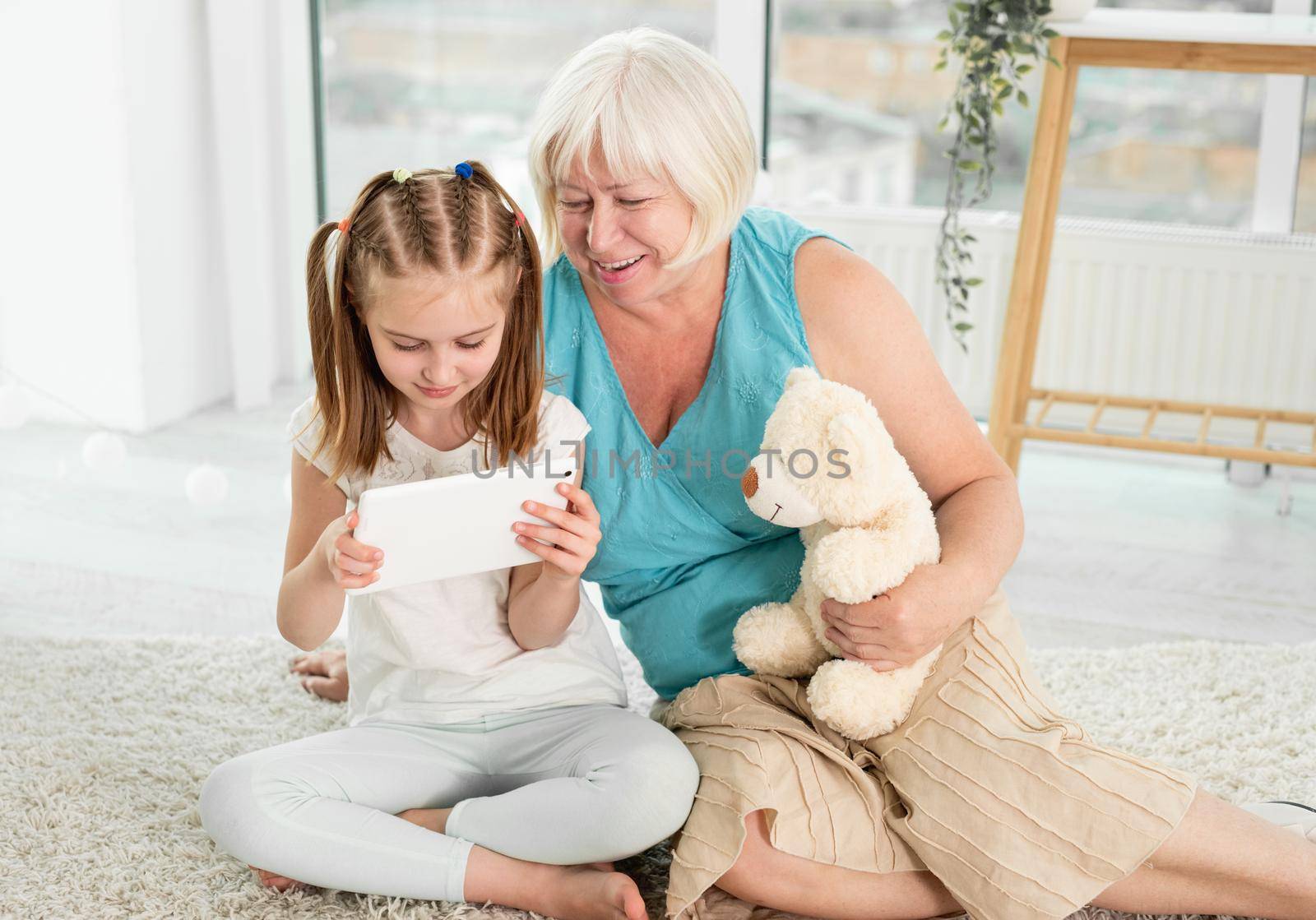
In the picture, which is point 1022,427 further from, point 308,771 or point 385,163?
point 385,163

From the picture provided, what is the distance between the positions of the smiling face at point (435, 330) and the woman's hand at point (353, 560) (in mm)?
149

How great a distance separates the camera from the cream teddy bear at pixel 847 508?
1288mm

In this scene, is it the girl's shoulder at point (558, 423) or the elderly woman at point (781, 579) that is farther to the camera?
the girl's shoulder at point (558, 423)

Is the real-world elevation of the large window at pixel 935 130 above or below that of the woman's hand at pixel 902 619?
above

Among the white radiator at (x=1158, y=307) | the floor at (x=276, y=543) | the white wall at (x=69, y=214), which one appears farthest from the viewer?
the white wall at (x=69, y=214)

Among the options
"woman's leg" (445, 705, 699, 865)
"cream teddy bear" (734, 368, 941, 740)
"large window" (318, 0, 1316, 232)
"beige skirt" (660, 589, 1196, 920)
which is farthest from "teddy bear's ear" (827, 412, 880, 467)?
"large window" (318, 0, 1316, 232)

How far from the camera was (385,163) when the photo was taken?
354 cm

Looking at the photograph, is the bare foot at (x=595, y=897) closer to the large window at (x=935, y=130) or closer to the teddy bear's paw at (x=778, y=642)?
the teddy bear's paw at (x=778, y=642)

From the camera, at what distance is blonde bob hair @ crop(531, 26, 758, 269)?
1.30m

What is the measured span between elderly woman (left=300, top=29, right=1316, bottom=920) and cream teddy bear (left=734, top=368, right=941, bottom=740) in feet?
0.08

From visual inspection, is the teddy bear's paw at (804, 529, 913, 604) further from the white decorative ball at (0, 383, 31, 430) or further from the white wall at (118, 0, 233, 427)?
the white wall at (118, 0, 233, 427)

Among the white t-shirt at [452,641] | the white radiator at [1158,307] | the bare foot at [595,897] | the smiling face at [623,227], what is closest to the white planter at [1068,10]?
the white radiator at [1158,307]

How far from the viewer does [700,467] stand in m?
1.46

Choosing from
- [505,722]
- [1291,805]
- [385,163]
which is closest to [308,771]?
[505,722]
